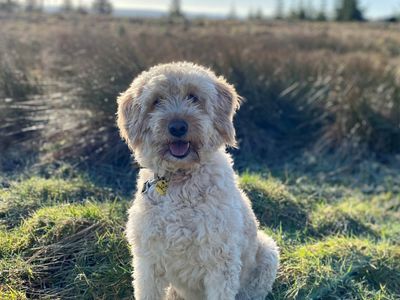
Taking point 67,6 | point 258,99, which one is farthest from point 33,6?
point 258,99

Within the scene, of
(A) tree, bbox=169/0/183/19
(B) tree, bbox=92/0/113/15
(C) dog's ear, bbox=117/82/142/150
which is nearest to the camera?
(C) dog's ear, bbox=117/82/142/150

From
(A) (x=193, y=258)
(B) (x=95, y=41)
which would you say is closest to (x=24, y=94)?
(B) (x=95, y=41)

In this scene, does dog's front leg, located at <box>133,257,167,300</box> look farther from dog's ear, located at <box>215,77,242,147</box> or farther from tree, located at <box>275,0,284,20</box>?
tree, located at <box>275,0,284,20</box>

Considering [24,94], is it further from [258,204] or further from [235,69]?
[258,204]

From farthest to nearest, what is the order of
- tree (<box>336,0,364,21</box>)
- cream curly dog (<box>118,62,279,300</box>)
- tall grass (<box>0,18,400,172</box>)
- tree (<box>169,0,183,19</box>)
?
tree (<box>336,0,364,21</box>) → tree (<box>169,0,183,19</box>) → tall grass (<box>0,18,400,172</box>) → cream curly dog (<box>118,62,279,300</box>)

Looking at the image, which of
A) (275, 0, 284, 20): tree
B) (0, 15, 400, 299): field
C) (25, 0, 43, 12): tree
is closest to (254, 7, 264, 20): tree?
(275, 0, 284, 20): tree

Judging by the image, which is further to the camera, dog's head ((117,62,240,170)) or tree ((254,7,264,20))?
tree ((254,7,264,20))

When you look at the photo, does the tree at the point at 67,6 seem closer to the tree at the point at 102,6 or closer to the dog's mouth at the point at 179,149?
the tree at the point at 102,6

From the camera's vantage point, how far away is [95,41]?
937 cm

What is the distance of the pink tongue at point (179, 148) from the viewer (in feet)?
11.5

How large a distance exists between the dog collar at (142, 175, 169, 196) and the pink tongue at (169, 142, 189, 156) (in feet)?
0.71

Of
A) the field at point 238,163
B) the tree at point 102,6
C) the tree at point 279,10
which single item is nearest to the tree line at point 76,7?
the tree at point 102,6

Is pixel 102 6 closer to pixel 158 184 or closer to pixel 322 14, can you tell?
pixel 322 14

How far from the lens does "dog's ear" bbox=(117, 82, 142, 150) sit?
3.69 metres
